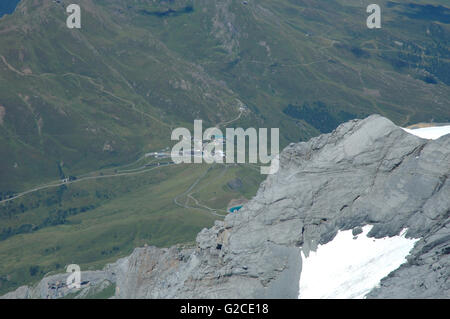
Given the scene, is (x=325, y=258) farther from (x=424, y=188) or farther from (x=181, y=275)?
(x=181, y=275)

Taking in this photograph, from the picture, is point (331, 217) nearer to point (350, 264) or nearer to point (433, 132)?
point (350, 264)

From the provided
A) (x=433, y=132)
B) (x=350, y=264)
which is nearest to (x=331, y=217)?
(x=350, y=264)

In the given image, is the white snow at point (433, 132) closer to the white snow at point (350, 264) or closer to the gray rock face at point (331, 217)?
the gray rock face at point (331, 217)

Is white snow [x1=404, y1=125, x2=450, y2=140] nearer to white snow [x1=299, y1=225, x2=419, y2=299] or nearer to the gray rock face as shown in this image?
the gray rock face

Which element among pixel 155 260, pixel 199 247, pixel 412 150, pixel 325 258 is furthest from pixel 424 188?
pixel 155 260

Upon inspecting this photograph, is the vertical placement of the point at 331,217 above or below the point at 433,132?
below

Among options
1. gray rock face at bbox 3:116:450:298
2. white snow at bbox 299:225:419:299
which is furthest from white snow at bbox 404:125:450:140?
white snow at bbox 299:225:419:299

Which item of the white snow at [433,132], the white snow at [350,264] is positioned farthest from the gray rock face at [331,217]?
the white snow at [433,132]
